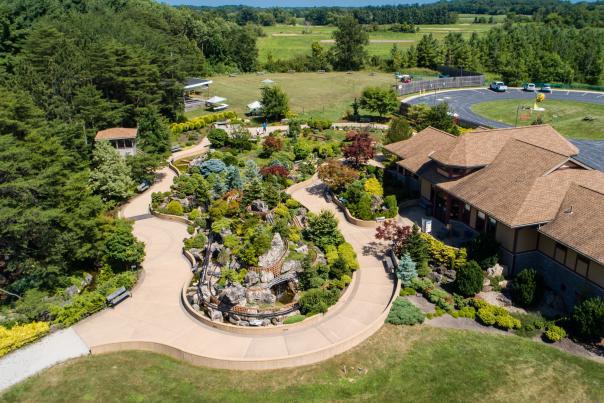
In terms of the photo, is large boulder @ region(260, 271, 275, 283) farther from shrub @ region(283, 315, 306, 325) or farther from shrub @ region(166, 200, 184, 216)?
shrub @ region(166, 200, 184, 216)

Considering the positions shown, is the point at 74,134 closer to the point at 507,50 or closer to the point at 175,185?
the point at 175,185

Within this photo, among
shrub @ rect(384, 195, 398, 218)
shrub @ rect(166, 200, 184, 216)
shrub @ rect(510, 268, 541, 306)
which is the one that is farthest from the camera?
shrub @ rect(166, 200, 184, 216)

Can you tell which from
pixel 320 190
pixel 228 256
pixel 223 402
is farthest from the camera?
pixel 320 190

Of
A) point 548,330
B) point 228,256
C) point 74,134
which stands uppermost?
point 74,134

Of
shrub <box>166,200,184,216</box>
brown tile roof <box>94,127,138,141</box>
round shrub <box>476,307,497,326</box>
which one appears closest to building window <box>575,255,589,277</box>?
round shrub <box>476,307,497,326</box>

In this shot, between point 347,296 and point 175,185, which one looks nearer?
point 347,296

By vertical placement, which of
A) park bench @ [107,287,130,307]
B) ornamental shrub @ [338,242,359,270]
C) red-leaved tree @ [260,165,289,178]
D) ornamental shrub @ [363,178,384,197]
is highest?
red-leaved tree @ [260,165,289,178]

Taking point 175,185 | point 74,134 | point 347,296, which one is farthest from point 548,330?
point 74,134
